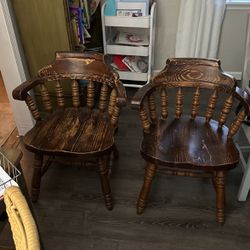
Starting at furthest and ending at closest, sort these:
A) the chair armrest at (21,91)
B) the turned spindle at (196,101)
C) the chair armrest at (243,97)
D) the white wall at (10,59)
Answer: the white wall at (10,59) < the turned spindle at (196,101) < the chair armrest at (21,91) < the chair armrest at (243,97)

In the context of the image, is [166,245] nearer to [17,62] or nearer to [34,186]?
[34,186]

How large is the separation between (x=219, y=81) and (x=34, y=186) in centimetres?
116

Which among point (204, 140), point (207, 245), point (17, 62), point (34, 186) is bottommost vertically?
point (207, 245)

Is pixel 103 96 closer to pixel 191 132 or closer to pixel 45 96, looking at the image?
pixel 45 96

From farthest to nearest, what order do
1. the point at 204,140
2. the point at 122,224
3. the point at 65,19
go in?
the point at 65,19 → the point at 122,224 → the point at 204,140

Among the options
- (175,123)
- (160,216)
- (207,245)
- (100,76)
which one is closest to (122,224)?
(160,216)

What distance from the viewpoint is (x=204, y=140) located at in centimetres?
133

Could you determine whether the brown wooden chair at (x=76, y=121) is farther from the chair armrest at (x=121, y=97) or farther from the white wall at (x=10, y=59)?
the white wall at (x=10, y=59)

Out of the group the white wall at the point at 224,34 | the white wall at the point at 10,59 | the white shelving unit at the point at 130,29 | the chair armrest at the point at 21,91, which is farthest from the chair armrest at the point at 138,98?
the white wall at the point at 224,34

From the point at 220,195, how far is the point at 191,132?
35 centimetres

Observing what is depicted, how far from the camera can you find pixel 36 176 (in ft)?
4.87

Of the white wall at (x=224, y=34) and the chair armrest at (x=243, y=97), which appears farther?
the white wall at (x=224, y=34)

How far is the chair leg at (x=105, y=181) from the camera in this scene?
4.50 feet

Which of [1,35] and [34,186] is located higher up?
[1,35]
